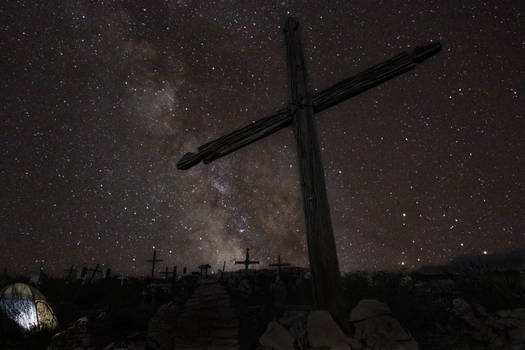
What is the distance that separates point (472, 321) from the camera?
4.27m

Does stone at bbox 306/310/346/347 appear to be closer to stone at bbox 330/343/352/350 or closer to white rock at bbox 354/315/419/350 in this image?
stone at bbox 330/343/352/350

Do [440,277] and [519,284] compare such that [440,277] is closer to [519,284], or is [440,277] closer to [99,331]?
[519,284]

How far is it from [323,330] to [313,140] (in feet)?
6.06

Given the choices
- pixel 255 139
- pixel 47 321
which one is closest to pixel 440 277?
pixel 255 139

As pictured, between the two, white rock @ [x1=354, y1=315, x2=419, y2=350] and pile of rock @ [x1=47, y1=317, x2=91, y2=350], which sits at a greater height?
white rock @ [x1=354, y1=315, x2=419, y2=350]

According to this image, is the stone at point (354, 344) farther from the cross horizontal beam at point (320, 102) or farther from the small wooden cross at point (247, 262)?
the small wooden cross at point (247, 262)

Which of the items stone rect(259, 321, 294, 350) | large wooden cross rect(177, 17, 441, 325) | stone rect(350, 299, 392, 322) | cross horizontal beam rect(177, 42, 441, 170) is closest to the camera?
stone rect(259, 321, 294, 350)

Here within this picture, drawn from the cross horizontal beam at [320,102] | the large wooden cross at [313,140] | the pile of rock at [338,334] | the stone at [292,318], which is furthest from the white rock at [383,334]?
the cross horizontal beam at [320,102]

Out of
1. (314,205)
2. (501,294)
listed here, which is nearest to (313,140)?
(314,205)

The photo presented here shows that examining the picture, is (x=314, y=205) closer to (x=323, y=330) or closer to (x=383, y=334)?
(x=323, y=330)

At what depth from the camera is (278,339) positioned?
2395 mm

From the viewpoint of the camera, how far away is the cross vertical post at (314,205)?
8.34ft

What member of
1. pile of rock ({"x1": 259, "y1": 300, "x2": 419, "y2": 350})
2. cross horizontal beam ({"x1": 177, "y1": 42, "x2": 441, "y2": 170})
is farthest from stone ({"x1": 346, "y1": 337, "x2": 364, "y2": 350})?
cross horizontal beam ({"x1": 177, "y1": 42, "x2": 441, "y2": 170})

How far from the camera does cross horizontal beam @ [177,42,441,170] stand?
2938 millimetres
